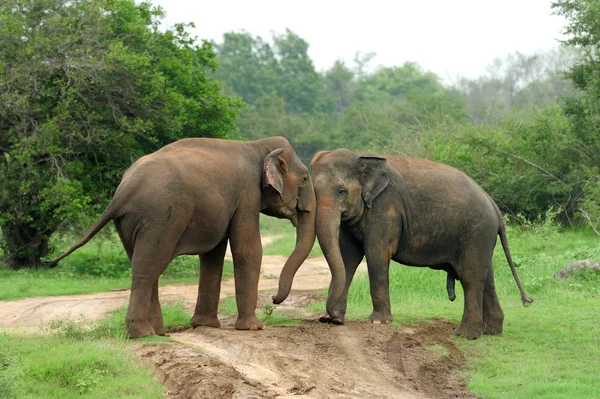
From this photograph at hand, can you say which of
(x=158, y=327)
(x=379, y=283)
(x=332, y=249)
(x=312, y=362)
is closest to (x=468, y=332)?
(x=379, y=283)

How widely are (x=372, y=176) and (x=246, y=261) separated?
185 centimetres

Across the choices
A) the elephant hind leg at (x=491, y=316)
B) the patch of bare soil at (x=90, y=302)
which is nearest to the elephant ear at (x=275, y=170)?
the patch of bare soil at (x=90, y=302)

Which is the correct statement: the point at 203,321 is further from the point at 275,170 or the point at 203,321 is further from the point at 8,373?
the point at 8,373

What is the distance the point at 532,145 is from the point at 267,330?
14072 millimetres

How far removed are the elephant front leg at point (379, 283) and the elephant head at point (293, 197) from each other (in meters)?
0.79

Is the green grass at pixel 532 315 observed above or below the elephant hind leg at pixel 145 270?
below

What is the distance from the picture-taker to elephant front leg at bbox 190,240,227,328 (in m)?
10.4

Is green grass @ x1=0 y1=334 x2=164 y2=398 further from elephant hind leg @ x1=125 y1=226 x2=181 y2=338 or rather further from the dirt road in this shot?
elephant hind leg @ x1=125 y1=226 x2=181 y2=338

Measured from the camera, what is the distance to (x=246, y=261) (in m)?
10.1

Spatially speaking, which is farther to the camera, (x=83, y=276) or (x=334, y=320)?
(x=83, y=276)

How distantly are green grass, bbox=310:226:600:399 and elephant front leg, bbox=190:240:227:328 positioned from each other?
Result: 7.05 ft

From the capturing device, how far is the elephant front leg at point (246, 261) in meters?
10.1

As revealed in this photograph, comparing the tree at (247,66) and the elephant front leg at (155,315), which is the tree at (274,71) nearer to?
the tree at (247,66)

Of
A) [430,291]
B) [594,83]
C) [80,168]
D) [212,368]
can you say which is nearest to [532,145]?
[594,83]
